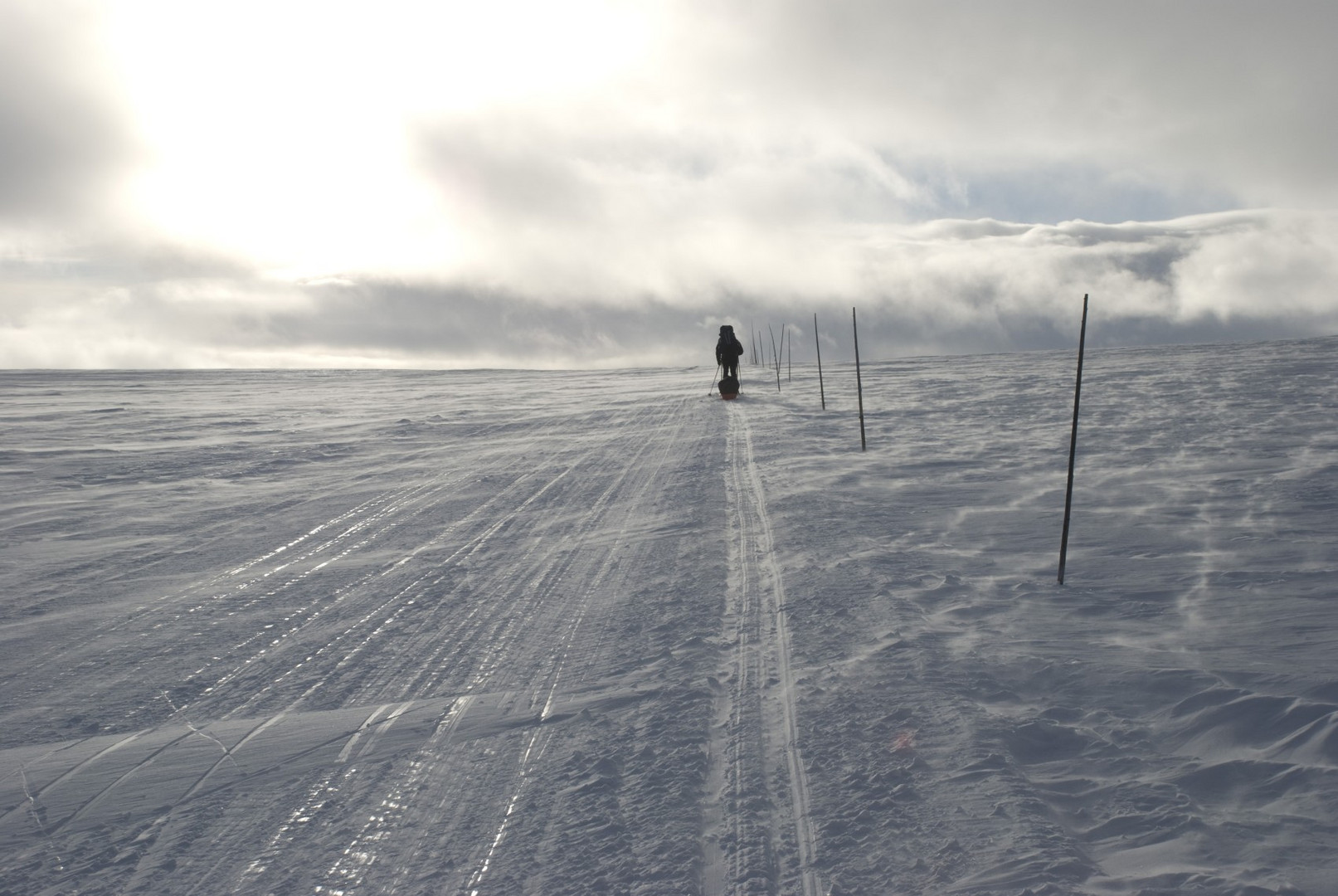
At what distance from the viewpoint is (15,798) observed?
346 centimetres

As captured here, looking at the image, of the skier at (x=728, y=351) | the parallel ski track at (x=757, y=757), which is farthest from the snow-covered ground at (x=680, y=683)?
the skier at (x=728, y=351)

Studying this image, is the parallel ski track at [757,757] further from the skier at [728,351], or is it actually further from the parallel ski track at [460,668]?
the skier at [728,351]

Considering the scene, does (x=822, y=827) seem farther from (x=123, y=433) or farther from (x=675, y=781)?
(x=123, y=433)

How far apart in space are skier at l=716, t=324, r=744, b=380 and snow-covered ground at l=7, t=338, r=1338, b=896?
15097 millimetres

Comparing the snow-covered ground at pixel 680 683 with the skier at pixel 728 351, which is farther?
the skier at pixel 728 351

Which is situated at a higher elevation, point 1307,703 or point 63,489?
point 63,489

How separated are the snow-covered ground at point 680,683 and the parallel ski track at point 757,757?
20mm

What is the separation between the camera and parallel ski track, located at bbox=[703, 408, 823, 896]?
2.82 metres

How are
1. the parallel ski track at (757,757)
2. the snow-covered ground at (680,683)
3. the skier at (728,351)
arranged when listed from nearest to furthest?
the parallel ski track at (757,757)
the snow-covered ground at (680,683)
the skier at (728,351)

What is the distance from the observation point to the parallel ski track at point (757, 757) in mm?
2824

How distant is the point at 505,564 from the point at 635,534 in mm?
1422

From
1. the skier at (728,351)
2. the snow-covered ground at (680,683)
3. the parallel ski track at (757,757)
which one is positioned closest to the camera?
the parallel ski track at (757,757)

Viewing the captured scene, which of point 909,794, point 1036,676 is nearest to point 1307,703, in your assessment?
point 1036,676

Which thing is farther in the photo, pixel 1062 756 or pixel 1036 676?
pixel 1036 676
